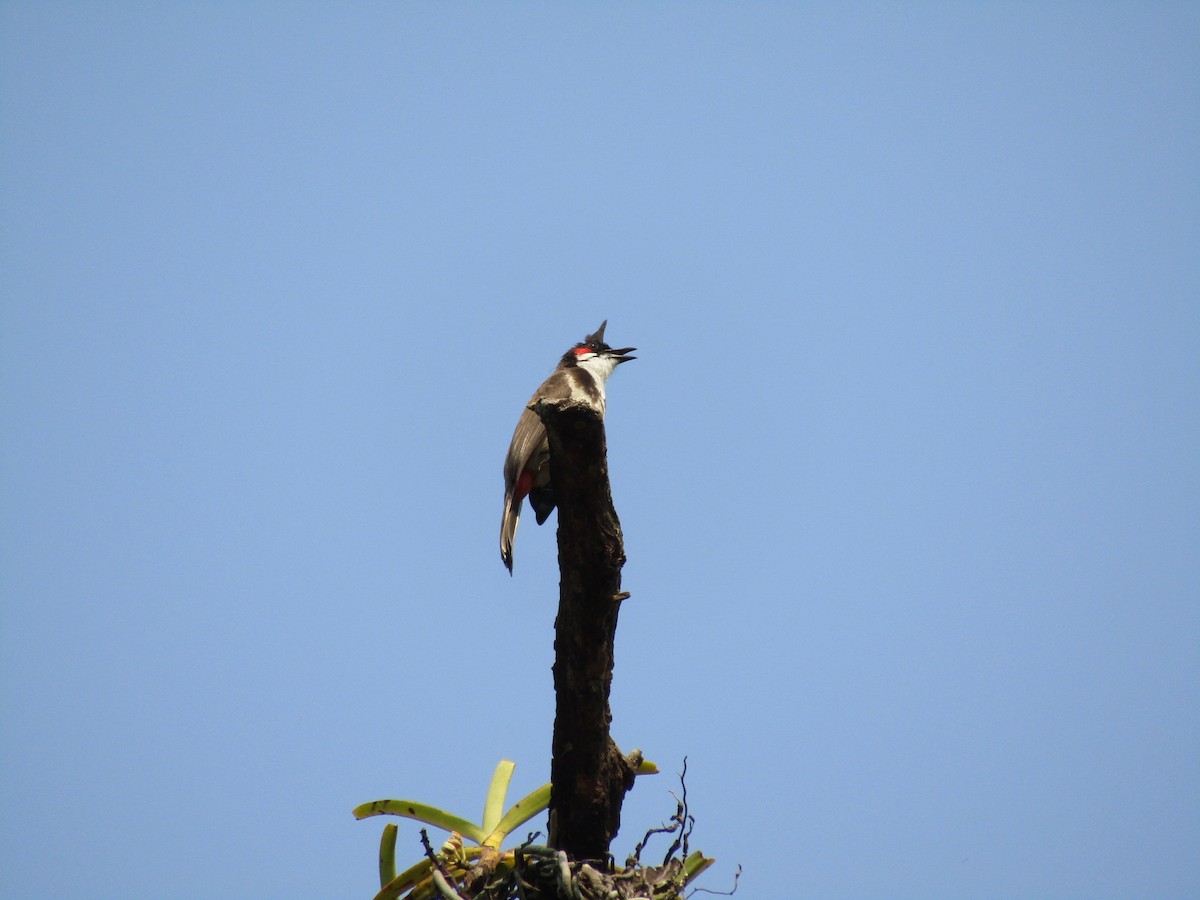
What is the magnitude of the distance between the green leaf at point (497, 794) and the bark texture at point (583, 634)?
0.38m

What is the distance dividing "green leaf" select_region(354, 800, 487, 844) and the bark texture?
417 mm

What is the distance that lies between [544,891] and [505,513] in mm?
2576

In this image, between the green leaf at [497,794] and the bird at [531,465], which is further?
the bird at [531,465]

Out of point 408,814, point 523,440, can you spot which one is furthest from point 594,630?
point 523,440

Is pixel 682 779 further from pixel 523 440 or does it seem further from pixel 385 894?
pixel 523 440

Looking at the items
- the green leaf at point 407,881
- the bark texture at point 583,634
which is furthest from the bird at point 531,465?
the green leaf at point 407,881

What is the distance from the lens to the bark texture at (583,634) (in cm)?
366

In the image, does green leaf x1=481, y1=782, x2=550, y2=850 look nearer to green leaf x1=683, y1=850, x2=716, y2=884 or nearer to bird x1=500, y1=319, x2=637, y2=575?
green leaf x1=683, y1=850, x2=716, y2=884

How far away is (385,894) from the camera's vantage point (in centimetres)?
397

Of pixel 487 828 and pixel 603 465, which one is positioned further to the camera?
pixel 487 828

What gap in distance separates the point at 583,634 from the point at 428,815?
3.85ft

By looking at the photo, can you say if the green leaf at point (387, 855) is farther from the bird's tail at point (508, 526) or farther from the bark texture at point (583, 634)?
the bird's tail at point (508, 526)

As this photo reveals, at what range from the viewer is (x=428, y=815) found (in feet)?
13.8

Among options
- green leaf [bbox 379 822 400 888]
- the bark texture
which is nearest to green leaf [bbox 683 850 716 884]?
the bark texture
